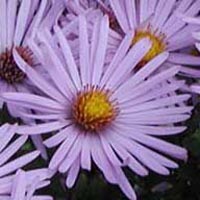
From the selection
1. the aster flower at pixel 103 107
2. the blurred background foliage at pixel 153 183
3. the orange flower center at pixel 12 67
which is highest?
the orange flower center at pixel 12 67

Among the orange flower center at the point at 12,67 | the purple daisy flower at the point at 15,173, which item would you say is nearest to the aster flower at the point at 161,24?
the orange flower center at the point at 12,67

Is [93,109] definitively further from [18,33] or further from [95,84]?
[18,33]

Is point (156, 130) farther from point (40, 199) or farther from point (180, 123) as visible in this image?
point (40, 199)

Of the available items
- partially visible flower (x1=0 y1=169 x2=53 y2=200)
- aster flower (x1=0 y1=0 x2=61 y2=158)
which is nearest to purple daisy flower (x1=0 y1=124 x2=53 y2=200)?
partially visible flower (x1=0 y1=169 x2=53 y2=200)

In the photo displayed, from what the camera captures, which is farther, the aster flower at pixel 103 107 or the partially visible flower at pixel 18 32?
the partially visible flower at pixel 18 32

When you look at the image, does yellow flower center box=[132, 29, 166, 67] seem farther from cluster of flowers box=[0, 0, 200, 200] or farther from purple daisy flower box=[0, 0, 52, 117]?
purple daisy flower box=[0, 0, 52, 117]

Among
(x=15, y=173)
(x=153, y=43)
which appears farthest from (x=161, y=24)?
(x=15, y=173)

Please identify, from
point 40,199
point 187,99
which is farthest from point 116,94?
point 40,199

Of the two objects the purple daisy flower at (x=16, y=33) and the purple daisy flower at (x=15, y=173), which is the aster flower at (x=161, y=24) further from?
the purple daisy flower at (x=15, y=173)
